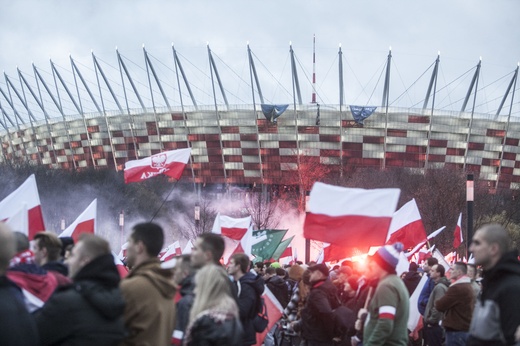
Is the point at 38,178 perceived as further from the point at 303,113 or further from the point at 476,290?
the point at 476,290

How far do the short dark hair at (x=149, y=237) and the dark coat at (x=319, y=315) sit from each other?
4162 millimetres

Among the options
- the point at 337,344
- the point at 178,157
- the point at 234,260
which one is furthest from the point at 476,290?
the point at 178,157

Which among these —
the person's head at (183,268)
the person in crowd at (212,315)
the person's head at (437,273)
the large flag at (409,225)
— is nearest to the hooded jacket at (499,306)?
the person in crowd at (212,315)

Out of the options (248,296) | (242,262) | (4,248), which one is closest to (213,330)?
(4,248)

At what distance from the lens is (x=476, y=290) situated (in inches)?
398

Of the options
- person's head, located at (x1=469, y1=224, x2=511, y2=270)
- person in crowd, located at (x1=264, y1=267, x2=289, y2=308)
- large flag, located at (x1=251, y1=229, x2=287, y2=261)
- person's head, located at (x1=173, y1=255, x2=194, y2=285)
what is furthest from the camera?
large flag, located at (x1=251, y1=229, x2=287, y2=261)

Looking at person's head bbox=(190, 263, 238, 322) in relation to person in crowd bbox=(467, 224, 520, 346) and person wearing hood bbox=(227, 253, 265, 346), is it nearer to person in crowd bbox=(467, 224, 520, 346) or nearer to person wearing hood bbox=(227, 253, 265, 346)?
person in crowd bbox=(467, 224, 520, 346)

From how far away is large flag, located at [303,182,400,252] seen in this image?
298 inches

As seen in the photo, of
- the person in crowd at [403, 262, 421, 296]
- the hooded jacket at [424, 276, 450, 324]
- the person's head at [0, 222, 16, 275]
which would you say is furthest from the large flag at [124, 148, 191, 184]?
the person's head at [0, 222, 16, 275]

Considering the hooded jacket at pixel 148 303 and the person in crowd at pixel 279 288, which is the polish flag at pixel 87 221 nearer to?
the hooded jacket at pixel 148 303

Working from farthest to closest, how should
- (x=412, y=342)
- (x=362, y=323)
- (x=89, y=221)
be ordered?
(x=412, y=342) → (x=89, y=221) → (x=362, y=323)

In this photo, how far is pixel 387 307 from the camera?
6.55 metres

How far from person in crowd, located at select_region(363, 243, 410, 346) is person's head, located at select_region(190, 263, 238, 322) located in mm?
1756

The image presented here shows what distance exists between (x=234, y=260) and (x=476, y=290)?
3714 millimetres
